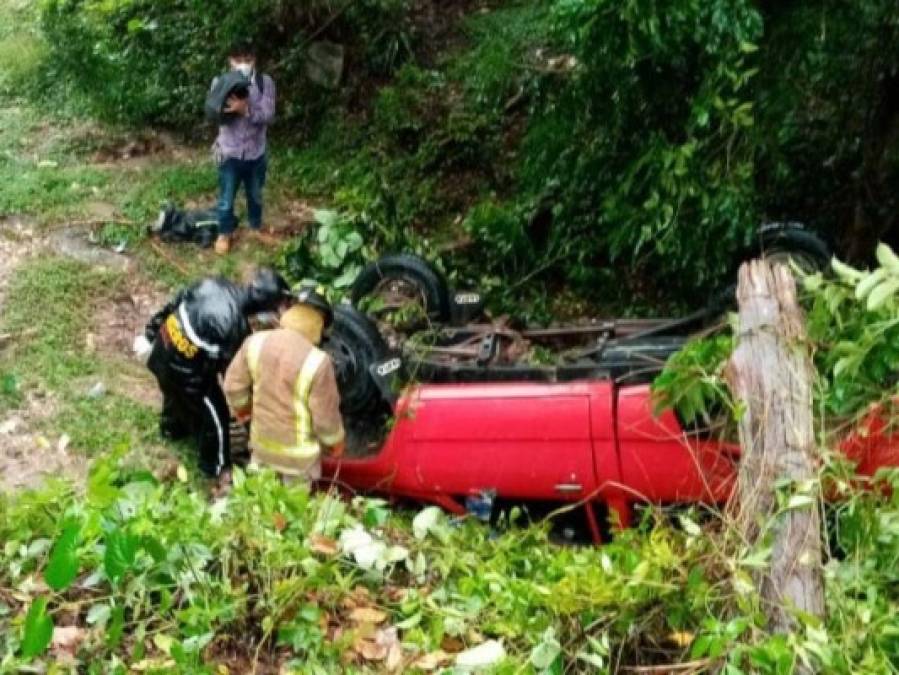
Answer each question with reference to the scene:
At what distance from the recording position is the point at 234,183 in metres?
9.30

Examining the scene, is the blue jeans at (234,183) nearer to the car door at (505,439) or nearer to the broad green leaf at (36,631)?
the car door at (505,439)

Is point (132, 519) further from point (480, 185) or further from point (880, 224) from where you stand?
point (480, 185)

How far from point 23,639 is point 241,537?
690mm

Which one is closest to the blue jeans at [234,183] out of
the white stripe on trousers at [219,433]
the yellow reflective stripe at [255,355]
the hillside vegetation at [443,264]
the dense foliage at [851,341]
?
the hillside vegetation at [443,264]

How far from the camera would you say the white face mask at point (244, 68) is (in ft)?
29.7

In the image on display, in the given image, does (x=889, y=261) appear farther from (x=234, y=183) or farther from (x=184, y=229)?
(x=184, y=229)

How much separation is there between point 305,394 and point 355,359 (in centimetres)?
99

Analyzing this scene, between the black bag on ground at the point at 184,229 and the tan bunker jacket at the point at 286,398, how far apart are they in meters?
3.68

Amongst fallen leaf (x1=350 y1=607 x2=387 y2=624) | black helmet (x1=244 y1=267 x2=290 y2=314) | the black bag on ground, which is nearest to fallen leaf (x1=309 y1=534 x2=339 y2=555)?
fallen leaf (x1=350 y1=607 x2=387 y2=624)

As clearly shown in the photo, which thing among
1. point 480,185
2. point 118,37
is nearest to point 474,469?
point 480,185

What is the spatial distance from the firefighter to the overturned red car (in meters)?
0.33

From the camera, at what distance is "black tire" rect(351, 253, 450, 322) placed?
7.74 meters

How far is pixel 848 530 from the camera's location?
3494 mm

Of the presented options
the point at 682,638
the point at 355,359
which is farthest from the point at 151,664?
the point at 355,359
